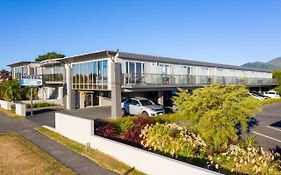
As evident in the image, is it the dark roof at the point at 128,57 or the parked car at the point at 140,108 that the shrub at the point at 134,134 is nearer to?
the parked car at the point at 140,108

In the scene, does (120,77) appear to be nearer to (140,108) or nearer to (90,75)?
(140,108)

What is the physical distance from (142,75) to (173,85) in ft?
14.2

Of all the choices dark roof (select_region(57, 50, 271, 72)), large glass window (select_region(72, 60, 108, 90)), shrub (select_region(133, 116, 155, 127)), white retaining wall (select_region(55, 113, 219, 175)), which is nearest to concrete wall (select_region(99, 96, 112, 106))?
large glass window (select_region(72, 60, 108, 90))

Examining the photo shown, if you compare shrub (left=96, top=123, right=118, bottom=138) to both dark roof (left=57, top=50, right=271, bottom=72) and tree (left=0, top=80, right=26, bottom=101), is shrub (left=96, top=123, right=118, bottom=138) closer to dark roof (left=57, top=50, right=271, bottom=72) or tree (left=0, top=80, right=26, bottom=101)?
dark roof (left=57, top=50, right=271, bottom=72)

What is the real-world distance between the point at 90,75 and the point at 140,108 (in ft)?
24.7

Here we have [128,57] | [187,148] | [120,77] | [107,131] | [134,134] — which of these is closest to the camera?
[187,148]

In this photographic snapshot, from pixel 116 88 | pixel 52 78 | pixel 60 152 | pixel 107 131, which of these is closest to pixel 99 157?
pixel 60 152

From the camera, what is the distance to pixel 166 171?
8570 millimetres

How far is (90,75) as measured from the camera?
2784cm

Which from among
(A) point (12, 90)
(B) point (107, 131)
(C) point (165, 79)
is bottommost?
(B) point (107, 131)

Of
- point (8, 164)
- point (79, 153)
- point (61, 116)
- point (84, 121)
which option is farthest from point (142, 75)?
point (8, 164)

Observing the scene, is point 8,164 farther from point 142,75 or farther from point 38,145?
point 142,75

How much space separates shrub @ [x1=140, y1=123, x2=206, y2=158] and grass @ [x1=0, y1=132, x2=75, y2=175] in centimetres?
359

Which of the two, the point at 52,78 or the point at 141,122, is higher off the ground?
the point at 52,78
